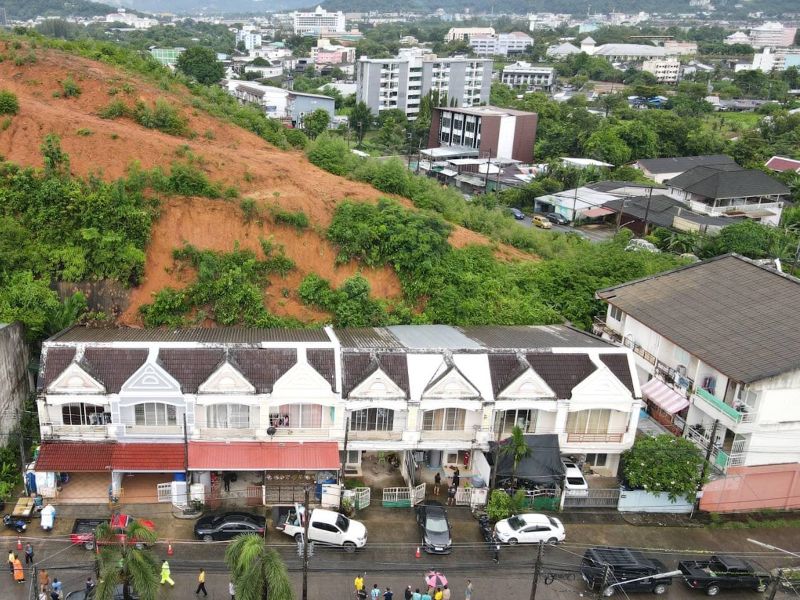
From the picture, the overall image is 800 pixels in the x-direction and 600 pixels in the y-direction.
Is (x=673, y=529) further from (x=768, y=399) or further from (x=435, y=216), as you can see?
(x=435, y=216)

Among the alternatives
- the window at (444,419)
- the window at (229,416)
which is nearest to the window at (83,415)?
the window at (229,416)

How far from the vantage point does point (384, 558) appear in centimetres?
2519

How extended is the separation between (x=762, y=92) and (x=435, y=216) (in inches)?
5507

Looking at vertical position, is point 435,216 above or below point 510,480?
above

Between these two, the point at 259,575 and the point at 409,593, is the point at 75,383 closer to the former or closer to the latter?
the point at 259,575

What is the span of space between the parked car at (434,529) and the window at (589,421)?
22.0 feet

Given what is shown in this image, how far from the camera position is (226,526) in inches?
990

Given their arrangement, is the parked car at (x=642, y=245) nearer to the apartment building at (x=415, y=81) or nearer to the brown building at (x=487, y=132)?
the brown building at (x=487, y=132)

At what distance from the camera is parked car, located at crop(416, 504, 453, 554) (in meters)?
25.3

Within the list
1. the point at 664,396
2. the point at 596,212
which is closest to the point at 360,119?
the point at 596,212

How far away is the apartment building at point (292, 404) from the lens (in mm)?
26578

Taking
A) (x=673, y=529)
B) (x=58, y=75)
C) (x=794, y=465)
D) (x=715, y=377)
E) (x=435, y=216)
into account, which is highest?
(x=58, y=75)

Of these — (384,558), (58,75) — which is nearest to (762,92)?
(58,75)

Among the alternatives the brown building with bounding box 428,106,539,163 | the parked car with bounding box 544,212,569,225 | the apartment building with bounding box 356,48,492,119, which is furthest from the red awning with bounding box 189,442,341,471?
the apartment building with bounding box 356,48,492,119
